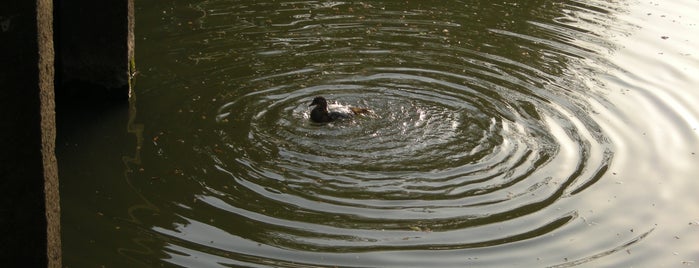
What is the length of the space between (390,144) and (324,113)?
842 millimetres

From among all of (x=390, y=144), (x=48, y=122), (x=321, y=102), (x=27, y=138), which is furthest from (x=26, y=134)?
(x=321, y=102)

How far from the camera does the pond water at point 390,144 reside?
29.5ft

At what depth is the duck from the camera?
11.1 metres

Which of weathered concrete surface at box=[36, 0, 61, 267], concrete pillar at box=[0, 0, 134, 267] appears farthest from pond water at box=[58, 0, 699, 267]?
concrete pillar at box=[0, 0, 134, 267]

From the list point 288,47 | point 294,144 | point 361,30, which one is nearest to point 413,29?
point 361,30

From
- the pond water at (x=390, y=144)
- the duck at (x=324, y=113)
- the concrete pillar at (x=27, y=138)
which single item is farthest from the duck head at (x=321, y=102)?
the concrete pillar at (x=27, y=138)

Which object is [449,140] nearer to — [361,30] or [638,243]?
[638,243]

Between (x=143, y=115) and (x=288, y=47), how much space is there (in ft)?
8.98

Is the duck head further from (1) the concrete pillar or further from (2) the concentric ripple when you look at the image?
(1) the concrete pillar

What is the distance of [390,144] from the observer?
1067cm

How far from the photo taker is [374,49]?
13703mm

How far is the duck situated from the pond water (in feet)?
0.27

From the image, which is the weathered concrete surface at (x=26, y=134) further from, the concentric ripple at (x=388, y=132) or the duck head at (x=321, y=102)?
the duck head at (x=321, y=102)

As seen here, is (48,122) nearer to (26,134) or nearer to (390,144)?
(26,134)
